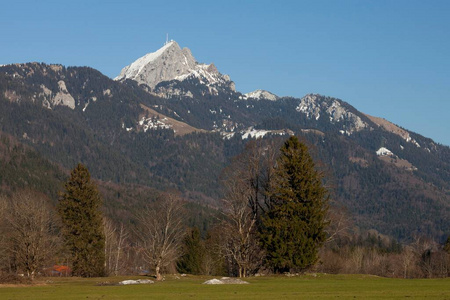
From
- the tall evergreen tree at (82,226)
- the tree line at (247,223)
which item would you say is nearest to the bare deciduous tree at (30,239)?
the tree line at (247,223)

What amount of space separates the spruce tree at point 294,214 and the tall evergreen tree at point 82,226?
2582 centimetres

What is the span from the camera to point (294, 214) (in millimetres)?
76312

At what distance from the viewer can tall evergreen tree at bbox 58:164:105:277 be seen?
3570 inches

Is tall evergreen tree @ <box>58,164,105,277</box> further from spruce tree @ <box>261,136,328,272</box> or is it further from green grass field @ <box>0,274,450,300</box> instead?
green grass field @ <box>0,274,450,300</box>

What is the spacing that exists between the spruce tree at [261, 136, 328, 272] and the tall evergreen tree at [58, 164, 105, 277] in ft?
84.7

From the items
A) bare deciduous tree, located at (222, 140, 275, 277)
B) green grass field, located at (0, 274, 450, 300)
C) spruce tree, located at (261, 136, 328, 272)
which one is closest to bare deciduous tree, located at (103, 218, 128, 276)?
bare deciduous tree, located at (222, 140, 275, 277)

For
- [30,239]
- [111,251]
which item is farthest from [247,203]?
[111,251]

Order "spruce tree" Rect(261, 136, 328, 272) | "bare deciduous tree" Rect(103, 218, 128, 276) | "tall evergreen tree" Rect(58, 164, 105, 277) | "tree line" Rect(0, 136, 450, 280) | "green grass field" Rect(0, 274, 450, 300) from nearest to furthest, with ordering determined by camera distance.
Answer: "green grass field" Rect(0, 274, 450, 300) < "spruce tree" Rect(261, 136, 328, 272) < "tree line" Rect(0, 136, 450, 280) < "tall evergreen tree" Rect(58, 164, 105, 277) < "bare deciduous tree" Rect(103, 218, 128, 276)

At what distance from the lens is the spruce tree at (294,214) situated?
74875 mm

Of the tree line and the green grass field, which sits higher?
the tree line

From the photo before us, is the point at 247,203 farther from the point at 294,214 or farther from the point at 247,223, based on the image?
the point at 294,214

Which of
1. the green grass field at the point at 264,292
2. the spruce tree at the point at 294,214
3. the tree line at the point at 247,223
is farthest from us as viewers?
the tree line at the point at 247,223

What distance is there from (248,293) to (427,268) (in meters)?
110

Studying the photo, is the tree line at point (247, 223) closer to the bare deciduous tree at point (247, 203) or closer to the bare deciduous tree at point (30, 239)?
the bare deciduous tree at point (30, 239)
